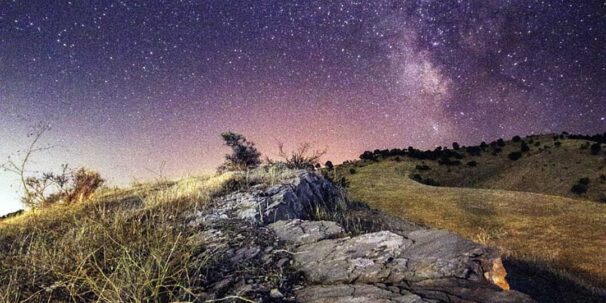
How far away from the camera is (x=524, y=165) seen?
116 ft

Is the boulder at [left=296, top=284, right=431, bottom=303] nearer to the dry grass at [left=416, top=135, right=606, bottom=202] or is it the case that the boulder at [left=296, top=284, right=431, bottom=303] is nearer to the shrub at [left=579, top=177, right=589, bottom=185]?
the dry grass at [left=416, top=135, right=606, bottom=202]

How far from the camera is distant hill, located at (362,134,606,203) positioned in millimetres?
30484

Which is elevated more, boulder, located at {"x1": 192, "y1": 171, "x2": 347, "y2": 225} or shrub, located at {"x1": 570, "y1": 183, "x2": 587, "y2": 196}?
boulder, located at {"x1": 192, "y1": 171, "x2": 347, "y2": 225}

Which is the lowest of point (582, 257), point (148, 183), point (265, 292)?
point (582, 257)

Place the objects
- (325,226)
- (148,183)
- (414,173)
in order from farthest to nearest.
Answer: (414,173) < (148,183) < (325,226)

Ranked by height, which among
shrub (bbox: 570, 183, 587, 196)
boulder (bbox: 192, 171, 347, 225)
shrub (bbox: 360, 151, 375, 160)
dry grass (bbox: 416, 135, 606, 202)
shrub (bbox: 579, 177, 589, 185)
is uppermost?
shrub (bbox: 360, 151, 375, 160)

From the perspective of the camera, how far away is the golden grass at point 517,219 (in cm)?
1262

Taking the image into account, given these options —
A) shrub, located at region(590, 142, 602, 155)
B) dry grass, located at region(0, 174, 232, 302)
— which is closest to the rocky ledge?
dry grass, located at region(0, 174, 232, 302)

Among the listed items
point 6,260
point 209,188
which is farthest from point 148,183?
point 6,260

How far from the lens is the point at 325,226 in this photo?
693 cm

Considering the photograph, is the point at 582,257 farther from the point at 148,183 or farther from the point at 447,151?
the point at 447,151

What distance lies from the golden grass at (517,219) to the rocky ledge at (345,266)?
6.27 metres

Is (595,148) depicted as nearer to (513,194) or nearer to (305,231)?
(513,194)

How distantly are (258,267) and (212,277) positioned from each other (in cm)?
60
